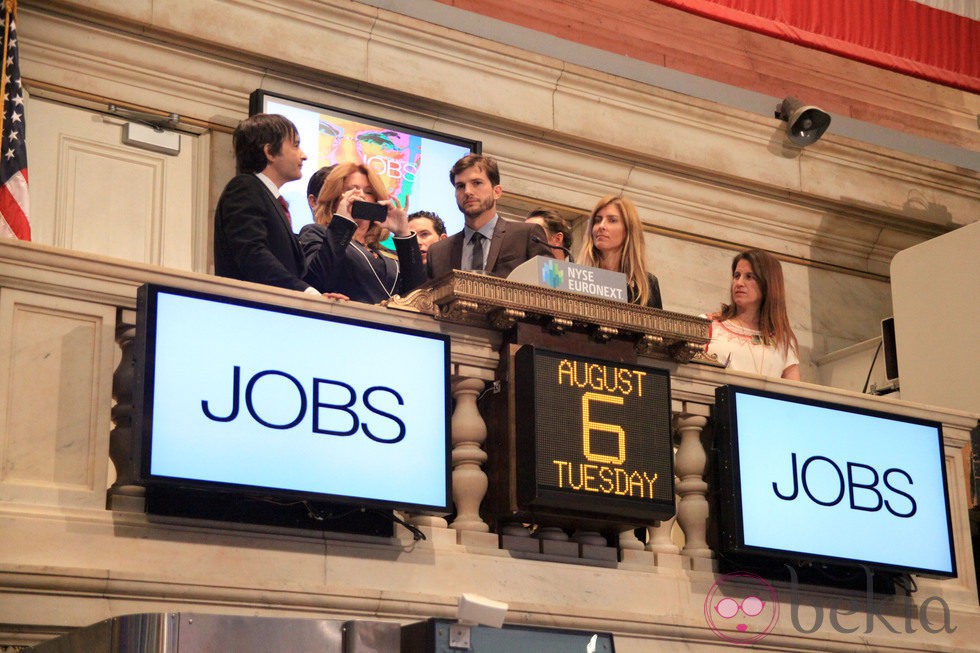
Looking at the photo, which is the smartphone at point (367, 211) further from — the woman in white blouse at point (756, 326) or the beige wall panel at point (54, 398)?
the woman in white blouse at point (756, 326)

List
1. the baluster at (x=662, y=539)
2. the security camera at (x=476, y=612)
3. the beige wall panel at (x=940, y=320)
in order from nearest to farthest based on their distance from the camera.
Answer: the security camera at (x=476, y=612), the baluster at (x=662, y=539), the beige wall panel at (x=940, y=320)

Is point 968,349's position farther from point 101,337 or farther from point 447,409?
point 101,337

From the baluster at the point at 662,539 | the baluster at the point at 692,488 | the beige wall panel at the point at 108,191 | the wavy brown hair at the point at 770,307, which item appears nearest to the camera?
the baluster at the point at 662,539

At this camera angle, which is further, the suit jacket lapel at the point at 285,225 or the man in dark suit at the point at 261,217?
the suit jacket lapel at the point at 285,225

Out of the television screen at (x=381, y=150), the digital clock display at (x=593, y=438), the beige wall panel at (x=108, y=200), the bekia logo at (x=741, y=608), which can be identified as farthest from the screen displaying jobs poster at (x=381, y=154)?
the bekia logo at (x=741, y=608)

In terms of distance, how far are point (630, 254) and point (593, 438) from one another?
3.99 ft

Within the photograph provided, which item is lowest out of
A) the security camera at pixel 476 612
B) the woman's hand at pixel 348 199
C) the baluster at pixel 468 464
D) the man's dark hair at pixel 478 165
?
the security camera at pixel 476 612

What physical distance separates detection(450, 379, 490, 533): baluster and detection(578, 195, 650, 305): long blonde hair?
43.1 inches

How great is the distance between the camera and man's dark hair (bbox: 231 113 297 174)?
668cm

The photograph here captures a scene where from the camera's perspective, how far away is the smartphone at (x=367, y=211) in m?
6.43

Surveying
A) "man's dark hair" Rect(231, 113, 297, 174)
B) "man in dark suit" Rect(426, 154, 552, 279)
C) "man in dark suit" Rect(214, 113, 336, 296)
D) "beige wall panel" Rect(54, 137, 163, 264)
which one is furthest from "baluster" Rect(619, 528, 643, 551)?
"beige wall panel" Rect(54, 137, 163, 264)

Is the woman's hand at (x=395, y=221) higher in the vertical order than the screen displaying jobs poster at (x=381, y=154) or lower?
lower

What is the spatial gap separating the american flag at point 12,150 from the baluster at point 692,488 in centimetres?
320

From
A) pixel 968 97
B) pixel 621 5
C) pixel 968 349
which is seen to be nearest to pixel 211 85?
pixel 621 5
